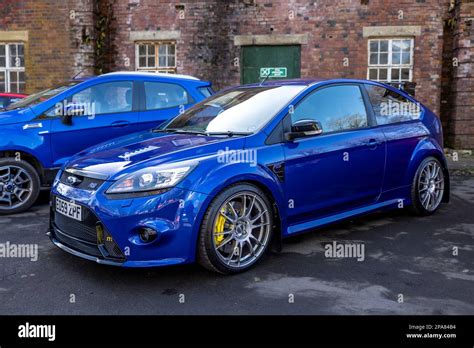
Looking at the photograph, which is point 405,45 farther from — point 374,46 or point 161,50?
point 161,50

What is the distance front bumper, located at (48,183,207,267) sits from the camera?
376 cm

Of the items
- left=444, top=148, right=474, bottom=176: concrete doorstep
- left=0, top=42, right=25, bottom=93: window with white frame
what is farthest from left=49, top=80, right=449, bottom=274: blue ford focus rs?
left=0, top=42, right=25, bottom=93: window with white frame

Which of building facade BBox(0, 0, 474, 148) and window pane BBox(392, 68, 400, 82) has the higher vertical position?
building facade BBox(0, 0, 474, 148)

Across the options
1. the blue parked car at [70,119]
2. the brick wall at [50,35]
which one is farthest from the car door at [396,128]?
the brick wall at [50,35]

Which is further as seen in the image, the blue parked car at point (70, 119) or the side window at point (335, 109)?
the blue parked car at point (70, 119)

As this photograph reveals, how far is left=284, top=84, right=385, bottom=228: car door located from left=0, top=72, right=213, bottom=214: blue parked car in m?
2.89

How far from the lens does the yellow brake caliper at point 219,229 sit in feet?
13.3

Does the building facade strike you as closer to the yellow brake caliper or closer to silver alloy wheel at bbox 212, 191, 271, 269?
silver alloy wheel at bbox 212, 191, 271, 269

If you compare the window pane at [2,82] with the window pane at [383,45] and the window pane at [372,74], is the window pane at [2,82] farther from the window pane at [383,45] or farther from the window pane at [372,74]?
the window pane at [383,45]

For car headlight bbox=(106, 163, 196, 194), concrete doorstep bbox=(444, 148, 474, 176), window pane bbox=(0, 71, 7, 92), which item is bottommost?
concrete doorstep bbox=(444, 148, 474, 176)

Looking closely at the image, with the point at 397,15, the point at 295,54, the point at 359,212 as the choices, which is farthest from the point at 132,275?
the point at 397,15

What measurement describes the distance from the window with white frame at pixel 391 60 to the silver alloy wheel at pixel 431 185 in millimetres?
7273

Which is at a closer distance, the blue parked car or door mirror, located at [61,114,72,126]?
the blue parked car

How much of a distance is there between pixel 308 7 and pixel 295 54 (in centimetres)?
123
